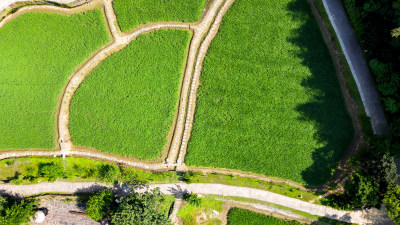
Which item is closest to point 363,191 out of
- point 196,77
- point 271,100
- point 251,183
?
point 251,183

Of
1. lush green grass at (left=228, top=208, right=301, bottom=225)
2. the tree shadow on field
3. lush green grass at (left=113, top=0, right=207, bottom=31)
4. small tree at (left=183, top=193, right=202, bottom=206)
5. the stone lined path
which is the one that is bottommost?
lush green grass at (left=228, top=208, right=301, bottom=225)

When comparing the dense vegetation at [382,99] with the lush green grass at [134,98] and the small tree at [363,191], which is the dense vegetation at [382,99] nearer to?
the small tree at [363,191]

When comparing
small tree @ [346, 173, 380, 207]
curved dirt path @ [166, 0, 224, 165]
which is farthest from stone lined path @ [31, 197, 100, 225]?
small tree @ [346, 173, 380, 207]

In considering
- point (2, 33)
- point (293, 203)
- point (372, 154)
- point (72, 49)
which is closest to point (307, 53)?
point (372, 154)

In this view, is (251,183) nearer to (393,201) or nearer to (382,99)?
(393,201)

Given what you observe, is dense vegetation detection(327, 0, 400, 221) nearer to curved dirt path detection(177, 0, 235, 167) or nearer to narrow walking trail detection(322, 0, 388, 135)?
narrow walking trail detection(322, 0, 388, 135)

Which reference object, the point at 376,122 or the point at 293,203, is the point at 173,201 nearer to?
the point at 293,203
